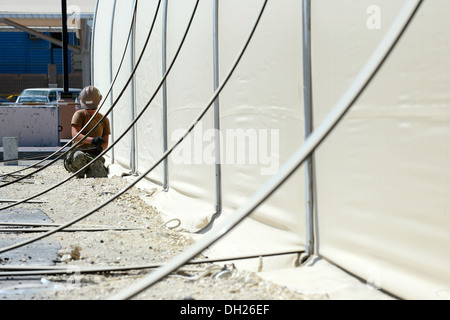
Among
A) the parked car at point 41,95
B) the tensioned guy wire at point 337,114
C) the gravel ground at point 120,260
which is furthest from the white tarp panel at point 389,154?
the parked car at point 41,95

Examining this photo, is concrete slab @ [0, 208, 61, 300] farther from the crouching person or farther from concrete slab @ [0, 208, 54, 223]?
the crouching person

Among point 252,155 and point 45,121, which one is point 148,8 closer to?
point 252,155

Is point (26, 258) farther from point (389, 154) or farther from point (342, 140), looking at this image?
point (389, 154)

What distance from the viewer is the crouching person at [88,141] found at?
1126 centimetres

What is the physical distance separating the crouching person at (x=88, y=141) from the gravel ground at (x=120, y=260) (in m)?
1.32

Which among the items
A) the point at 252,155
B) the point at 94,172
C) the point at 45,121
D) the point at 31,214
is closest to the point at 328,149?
the point at 252,155

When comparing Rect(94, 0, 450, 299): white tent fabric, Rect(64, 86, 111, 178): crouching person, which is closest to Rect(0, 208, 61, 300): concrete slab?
Rect(94, 0, 450, 299): white tent fabric

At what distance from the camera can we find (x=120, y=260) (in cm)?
573

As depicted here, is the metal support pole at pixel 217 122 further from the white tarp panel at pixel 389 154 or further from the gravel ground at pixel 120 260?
the white tarp panel at pixel 389 154

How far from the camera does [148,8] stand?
1053 cm

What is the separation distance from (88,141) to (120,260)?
582 cm

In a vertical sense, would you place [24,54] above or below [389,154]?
above

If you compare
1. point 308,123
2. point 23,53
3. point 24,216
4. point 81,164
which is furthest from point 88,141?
point 23,53

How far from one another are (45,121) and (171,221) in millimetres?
12075
